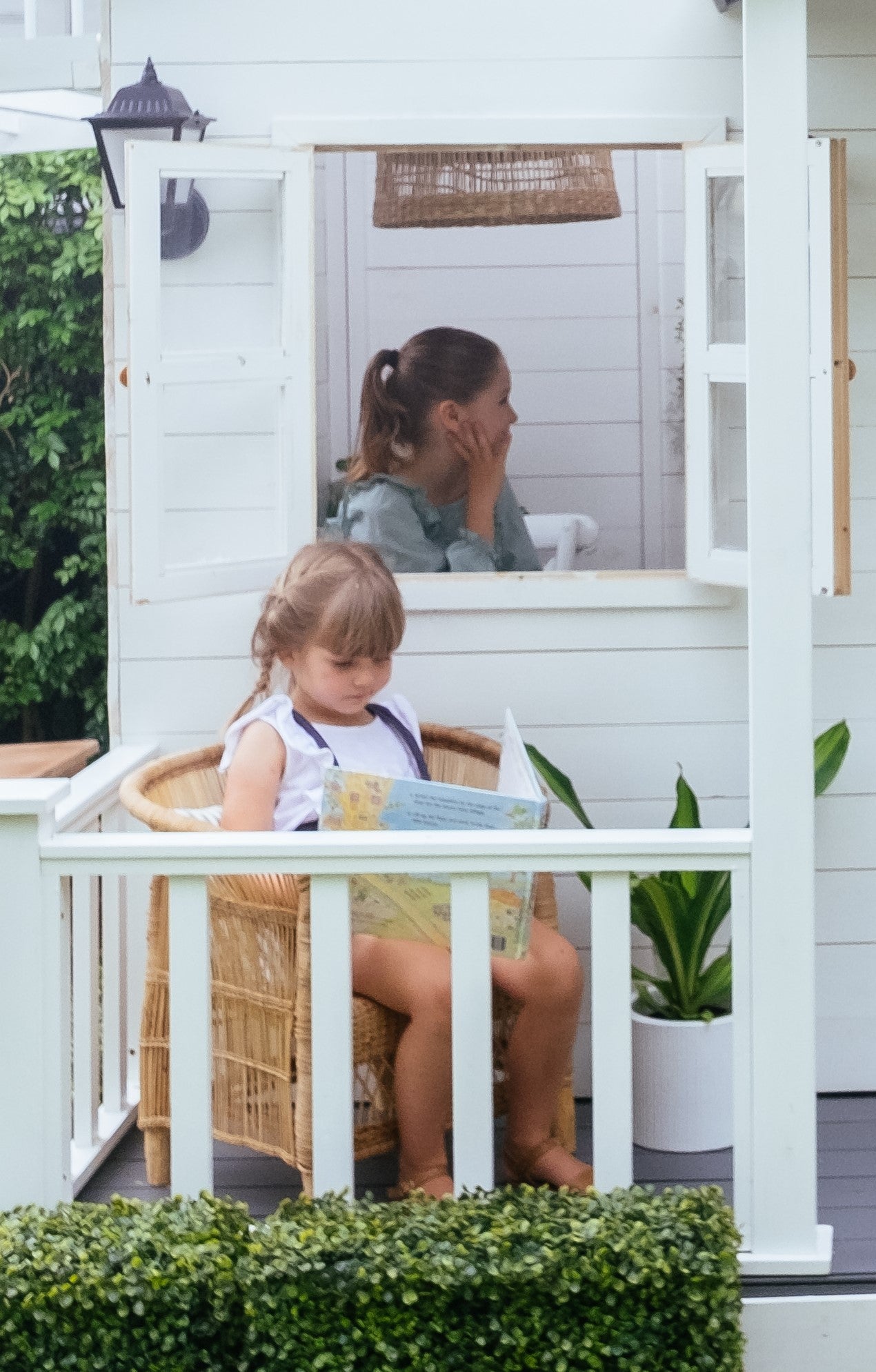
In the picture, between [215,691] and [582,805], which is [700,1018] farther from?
[215,691]

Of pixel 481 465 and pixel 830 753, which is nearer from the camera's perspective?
pixel 830 753

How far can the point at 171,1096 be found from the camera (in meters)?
2.41

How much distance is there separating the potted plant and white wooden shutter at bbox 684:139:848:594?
540 millimetres

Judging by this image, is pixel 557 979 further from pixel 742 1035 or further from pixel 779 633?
pixel 779 633

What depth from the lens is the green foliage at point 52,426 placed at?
751 centimetres

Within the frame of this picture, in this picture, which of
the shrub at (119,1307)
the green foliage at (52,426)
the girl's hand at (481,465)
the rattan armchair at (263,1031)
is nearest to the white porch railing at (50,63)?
the girl's hand at (481,465)

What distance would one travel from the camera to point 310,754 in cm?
289

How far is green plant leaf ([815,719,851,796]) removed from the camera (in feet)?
10.4

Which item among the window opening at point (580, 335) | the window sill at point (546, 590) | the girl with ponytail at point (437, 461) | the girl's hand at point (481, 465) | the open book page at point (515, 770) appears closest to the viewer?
the open book page at point (515, 770)

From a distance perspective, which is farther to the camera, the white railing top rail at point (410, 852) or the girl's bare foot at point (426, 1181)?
the girl's bare foot at point (426, 1181)

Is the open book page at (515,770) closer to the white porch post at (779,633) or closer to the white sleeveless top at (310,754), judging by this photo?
the white sleeveless top at (310,754)

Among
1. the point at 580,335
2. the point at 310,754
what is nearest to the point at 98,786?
the point at 310,754

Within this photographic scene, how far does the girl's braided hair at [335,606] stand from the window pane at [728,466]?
78cm

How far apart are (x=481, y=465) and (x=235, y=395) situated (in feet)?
2.78
